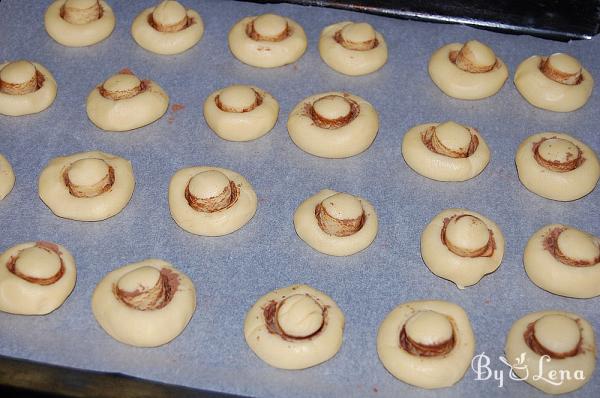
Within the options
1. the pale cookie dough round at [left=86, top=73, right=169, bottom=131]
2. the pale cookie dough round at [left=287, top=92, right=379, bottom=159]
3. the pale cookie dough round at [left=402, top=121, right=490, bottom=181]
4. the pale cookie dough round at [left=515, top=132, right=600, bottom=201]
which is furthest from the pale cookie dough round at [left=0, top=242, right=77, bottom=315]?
the pale cookie dough round at [left=515, top=132, right=600, bottom=201]

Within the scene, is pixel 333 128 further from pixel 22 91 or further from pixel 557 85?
pixel 22 91

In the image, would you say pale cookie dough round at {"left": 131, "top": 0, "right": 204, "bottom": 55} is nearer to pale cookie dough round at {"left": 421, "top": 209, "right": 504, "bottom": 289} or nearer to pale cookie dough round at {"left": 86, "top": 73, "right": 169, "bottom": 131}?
pale cookie dough round at {"left": 86, "top": 73, "right": 169, "bottom": 131}

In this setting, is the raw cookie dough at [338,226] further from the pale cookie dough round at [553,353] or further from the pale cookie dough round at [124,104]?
the pale cookie dough round at [124,104]

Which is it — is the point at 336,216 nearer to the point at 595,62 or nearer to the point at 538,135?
the point at 538,135

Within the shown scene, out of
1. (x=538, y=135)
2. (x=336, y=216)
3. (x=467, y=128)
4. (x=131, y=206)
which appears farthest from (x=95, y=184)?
(x=538, y=135)

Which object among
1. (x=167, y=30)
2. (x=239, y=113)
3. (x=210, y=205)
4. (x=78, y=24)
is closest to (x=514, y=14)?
(x=239, y=113)
